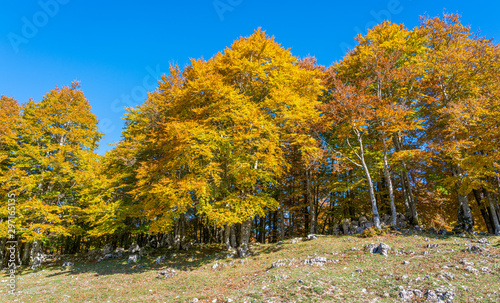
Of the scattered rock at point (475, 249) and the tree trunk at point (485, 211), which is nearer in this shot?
the scattered rock at point (475, 249)

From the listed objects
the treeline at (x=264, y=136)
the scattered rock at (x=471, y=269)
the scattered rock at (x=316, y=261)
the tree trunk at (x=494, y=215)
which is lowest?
the scattered rock at (x=316, y=261)

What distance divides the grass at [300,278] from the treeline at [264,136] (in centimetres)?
244

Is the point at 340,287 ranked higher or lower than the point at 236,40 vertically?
lower

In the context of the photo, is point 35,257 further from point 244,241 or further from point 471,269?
point 471,269

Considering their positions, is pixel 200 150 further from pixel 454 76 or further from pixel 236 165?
pixel 454 76

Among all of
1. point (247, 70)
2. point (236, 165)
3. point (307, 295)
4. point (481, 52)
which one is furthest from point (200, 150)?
point (481, 52)

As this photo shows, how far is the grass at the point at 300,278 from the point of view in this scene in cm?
644

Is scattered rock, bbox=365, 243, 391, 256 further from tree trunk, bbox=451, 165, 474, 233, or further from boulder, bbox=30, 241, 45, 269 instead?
boulder, bbox=30, 241, 45, 269

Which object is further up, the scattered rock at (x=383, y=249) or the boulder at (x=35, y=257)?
the scattered rock at (x=383, y=249)

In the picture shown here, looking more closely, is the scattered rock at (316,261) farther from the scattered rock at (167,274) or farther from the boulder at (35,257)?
the boulder at (35,257)

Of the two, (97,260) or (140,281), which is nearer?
(140,281)

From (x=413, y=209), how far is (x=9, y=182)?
28.3 meters

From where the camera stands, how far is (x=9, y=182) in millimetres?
16219

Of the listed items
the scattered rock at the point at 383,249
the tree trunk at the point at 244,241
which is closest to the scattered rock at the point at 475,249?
the scattered rock at the point at 383,249
